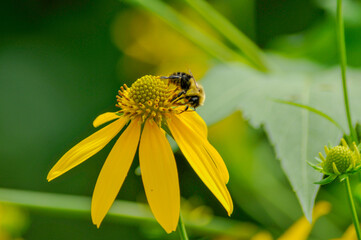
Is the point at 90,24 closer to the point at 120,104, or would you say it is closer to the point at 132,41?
the point at 132,41

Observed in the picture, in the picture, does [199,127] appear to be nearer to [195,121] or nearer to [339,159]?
[195,121]

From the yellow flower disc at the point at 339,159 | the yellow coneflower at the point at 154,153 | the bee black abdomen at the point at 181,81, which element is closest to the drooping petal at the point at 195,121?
the yellow coneflower at the point at 154,153

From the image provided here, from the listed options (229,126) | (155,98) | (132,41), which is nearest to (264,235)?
(155,98)

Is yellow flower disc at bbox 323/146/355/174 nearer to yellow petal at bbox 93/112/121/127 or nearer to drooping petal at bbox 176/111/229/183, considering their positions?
drooping petal at bbox 176/111/229/183

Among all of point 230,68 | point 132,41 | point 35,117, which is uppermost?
point 230,68

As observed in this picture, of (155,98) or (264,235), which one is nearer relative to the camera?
(155,98)

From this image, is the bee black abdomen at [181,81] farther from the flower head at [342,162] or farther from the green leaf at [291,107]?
the flower head at [342,162]
